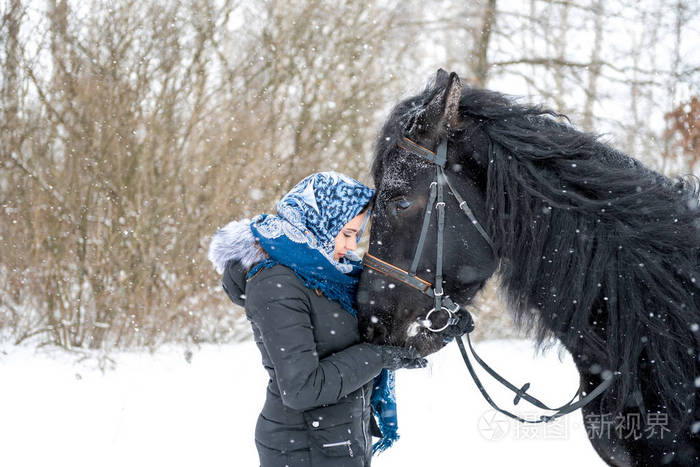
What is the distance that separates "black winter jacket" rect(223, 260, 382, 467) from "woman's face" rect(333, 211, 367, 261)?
0.23 m

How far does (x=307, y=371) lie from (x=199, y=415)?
4072 mm

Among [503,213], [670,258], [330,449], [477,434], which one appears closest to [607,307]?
[670,258]

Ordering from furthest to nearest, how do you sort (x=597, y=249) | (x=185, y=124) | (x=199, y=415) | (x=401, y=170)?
1. (x=185, y=124)
2. (x=199, y=415)
3. (x=401, y=170)
4. (x=597, y=249)

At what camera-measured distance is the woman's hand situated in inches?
80.1

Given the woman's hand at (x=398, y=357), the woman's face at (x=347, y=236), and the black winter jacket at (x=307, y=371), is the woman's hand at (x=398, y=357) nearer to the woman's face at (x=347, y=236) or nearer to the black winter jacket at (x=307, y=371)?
the black winter jacket at (x=307, y=371)

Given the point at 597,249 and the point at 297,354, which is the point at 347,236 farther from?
the point at 597,249

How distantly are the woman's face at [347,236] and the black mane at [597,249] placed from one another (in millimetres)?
527

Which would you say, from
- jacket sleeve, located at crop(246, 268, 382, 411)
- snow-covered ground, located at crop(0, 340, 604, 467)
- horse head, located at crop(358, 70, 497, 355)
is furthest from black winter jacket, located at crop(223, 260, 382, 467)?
snow-covered ground, located at crop(0, 340, 604, 467)

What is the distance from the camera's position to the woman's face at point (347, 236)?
221 cm

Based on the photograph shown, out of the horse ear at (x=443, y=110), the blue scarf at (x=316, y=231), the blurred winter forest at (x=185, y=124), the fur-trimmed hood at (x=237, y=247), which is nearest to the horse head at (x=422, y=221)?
the horse ear at (x=443, y=110)

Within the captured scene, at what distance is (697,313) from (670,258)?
0.66 ft

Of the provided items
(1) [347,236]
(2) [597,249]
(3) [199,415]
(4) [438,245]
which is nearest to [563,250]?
(2) [597,249]

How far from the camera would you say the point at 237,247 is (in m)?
2.18

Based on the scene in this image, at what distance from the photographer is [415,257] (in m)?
2.04
